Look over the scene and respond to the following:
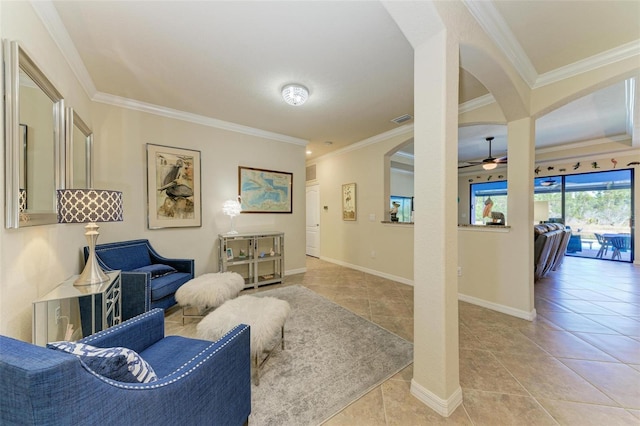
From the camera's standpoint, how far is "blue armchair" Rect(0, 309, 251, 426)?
1.87 ft

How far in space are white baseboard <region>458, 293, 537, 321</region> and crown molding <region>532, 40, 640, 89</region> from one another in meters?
2.46

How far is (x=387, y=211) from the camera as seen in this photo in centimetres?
445

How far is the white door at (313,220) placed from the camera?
6062mm

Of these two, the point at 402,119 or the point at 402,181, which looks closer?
the point at 402,119

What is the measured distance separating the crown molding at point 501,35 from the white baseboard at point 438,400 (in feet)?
8.53

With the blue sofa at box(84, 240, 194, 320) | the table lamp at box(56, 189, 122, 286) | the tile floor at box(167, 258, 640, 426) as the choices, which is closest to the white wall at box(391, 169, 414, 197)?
the tile floor at box(167, 258, 640, 426)

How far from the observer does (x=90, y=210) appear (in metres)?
1.71

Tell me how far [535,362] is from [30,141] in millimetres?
3931

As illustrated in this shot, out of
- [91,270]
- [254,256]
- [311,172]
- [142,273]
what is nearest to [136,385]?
[91,270]

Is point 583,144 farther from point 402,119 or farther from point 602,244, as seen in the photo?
point 402,119

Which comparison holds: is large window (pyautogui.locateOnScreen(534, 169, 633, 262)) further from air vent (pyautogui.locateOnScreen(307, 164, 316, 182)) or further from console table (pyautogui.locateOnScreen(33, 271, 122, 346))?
console table (pyautogui.locateOnScreen(33, 271, 122, 346))

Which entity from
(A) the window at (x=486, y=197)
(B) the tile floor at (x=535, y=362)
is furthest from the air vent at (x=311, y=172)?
(A) the window at (x=486, y=197)

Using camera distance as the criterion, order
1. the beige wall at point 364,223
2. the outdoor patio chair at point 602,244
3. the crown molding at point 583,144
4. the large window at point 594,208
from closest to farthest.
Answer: the beige wall at point 364,223 → the crown molding at point 583,144 → the large window at point 594,208 → the outdoor patio chair at point 602,244

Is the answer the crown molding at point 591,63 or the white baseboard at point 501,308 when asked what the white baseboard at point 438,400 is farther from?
the crown molding at point 591,63
